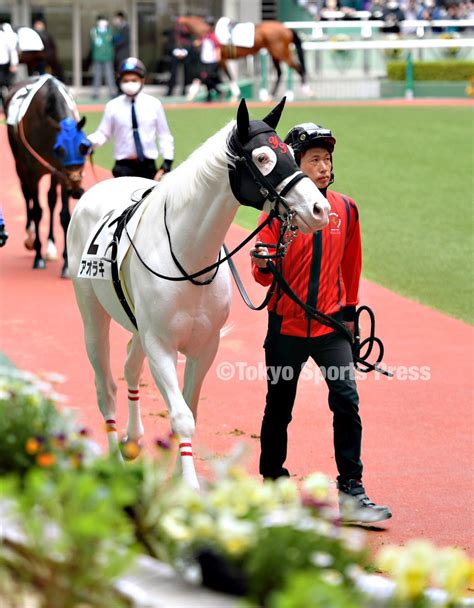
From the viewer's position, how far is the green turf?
41.9ft

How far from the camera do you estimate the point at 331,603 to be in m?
2.38

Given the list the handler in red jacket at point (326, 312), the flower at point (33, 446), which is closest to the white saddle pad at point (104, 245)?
the handler in red jacket at point (326, 312)

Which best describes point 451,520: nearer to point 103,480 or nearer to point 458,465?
point 458,465

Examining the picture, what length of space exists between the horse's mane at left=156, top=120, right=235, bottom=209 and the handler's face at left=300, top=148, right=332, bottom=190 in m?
0.44

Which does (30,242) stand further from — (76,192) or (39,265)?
(76,192)

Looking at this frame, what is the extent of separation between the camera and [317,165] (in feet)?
19.5

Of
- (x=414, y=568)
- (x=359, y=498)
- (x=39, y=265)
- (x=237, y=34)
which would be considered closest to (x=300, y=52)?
(x=237, y=34)

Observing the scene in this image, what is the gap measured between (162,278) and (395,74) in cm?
2866

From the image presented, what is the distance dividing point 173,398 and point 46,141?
6951 mm

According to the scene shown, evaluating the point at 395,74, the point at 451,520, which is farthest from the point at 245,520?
the point at 395,74

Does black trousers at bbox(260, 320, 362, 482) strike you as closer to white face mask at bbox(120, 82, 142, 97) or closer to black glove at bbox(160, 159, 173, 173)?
black glove at bbox(160, 159, 173, 173)

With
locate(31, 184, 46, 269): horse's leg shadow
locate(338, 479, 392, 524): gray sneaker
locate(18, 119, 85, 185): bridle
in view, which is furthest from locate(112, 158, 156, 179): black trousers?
locate(338, 479, 392, 524): gray sneaker

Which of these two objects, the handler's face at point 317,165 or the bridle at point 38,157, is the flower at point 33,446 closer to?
the handler's face at point 317,165

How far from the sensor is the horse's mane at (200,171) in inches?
218
